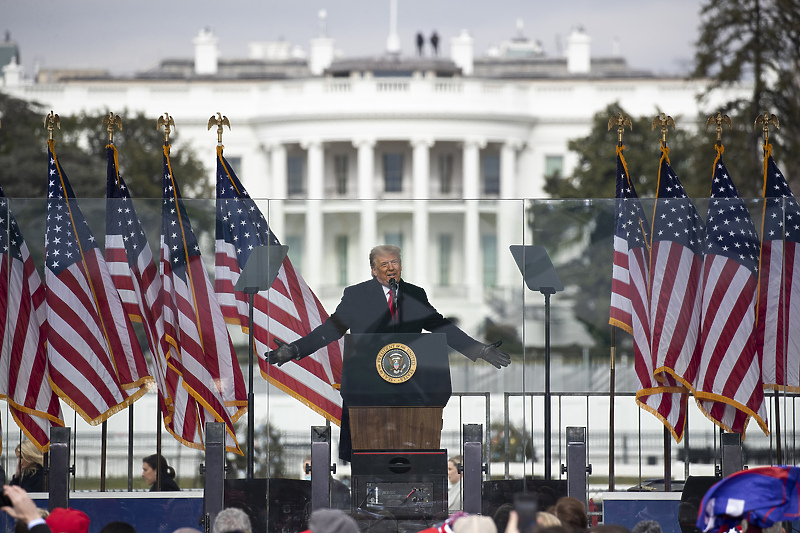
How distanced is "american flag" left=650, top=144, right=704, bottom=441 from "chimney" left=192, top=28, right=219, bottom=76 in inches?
2329

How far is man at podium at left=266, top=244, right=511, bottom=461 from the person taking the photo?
9578 millimetres

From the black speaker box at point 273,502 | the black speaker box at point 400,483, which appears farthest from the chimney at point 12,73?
the black speaker box at point 400,483

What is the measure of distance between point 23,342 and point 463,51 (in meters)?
59.7

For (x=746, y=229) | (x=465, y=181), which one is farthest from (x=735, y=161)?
(x=465, y=181)

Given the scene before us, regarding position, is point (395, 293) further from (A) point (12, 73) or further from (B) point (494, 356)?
(A) point (12, 73)

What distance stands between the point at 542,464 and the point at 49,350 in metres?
3.85

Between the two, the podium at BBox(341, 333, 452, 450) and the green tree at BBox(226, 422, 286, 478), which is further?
the green tree at BBox(226, 422, 286, 478)

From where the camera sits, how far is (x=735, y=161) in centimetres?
3072

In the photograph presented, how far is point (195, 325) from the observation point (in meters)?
9.93

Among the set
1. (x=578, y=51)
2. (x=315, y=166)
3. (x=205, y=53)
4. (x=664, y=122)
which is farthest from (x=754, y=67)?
(x=205, y=53)

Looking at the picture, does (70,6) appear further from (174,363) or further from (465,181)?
(174,363)

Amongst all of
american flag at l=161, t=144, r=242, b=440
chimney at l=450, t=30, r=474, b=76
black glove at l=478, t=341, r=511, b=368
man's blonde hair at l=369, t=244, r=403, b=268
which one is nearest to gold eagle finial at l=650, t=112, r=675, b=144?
black glove at l=478, t=341, r=511, b=368

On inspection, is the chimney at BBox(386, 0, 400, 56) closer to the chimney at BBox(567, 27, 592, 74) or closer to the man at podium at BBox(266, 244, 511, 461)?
the chimney at BBox(567, 27, 592, 74)

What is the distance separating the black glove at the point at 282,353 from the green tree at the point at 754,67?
22.6m
